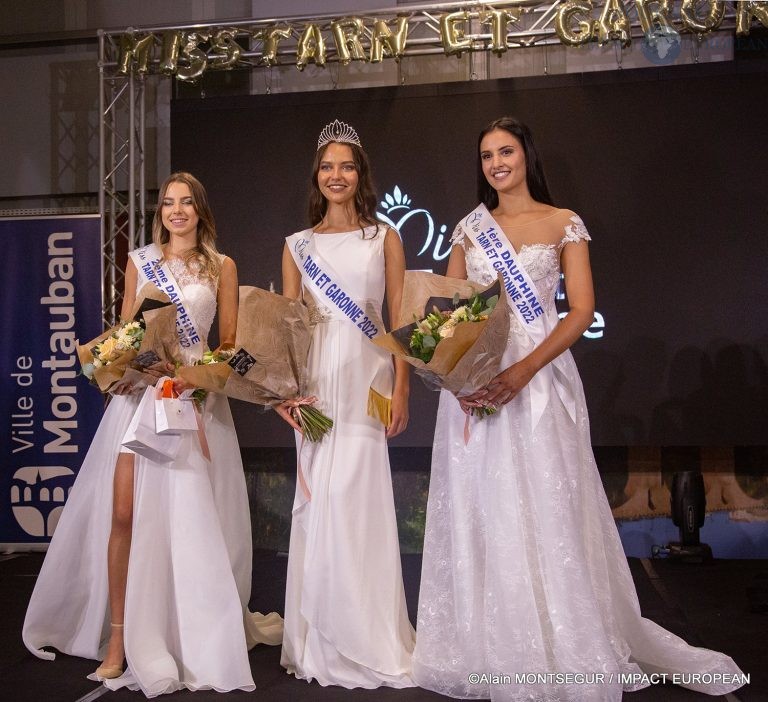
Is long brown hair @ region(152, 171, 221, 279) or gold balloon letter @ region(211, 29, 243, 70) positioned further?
gold balloon letter @ region(211, 29, 243, 70)

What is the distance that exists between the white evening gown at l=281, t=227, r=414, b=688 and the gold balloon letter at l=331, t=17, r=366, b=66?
7.43 feet

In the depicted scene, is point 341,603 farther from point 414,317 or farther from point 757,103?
point 757,103

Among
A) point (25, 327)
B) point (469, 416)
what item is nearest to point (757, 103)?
point (469, 416)

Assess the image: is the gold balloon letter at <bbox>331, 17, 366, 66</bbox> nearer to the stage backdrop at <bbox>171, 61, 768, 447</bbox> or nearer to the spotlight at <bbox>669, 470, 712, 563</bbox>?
the stage backdrop at <bbox>171, 61, 768, 447</bbox>

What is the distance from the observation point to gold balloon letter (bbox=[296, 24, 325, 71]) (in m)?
5.12

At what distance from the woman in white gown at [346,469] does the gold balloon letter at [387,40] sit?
6.41ft

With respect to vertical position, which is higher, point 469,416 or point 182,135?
point 182,135

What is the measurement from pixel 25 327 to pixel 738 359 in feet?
13.3

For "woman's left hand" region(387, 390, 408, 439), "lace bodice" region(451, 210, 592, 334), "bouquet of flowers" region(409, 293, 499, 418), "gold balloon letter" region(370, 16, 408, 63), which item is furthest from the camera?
"gold balloon letter" region(370, 16, 408, 63)

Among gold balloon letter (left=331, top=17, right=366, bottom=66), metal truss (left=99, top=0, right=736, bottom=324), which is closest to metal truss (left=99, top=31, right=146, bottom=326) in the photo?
metal truss (left=99, top=0, right=736, bottom=324)

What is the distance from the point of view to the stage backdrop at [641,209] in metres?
4.93

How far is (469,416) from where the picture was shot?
2789 millimetres

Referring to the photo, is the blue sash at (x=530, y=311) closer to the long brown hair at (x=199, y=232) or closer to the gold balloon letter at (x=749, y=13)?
the long brown hair at (x=199, y=232)

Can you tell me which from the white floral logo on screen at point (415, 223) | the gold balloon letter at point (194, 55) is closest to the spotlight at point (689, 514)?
the white floral logo on screen at point (415, 223)
